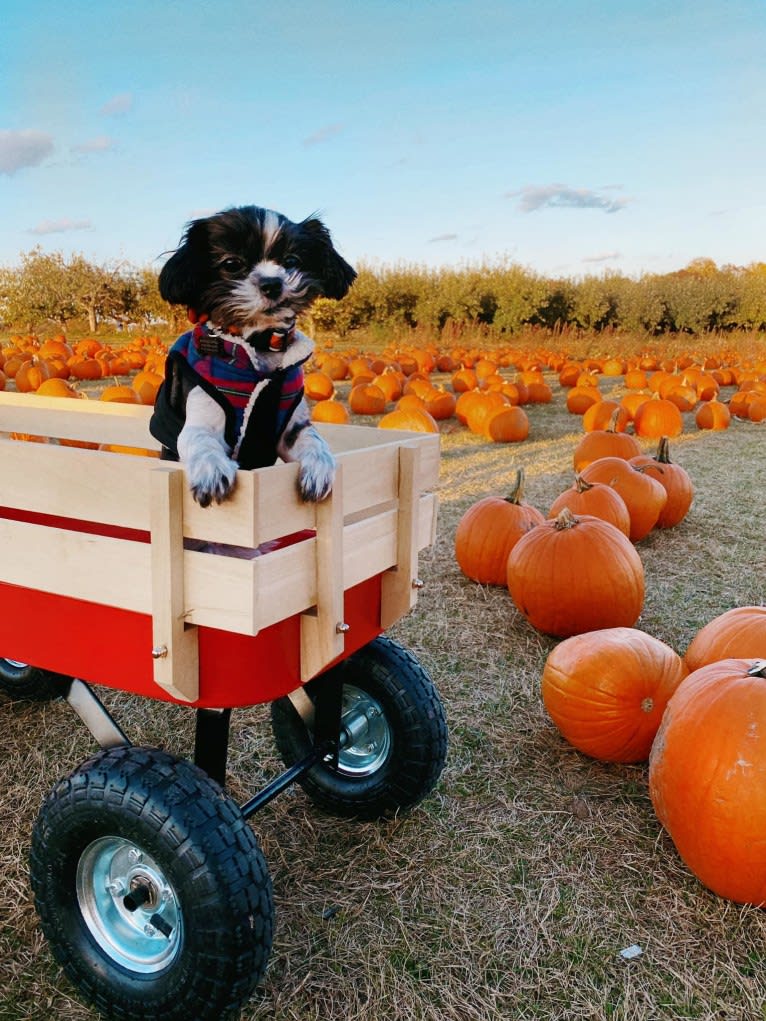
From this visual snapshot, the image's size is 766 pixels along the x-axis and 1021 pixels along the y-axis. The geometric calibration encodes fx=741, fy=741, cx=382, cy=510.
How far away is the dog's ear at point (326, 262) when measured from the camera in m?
1.90

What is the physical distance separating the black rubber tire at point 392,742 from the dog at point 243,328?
753mm

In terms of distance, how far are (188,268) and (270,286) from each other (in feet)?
0.65

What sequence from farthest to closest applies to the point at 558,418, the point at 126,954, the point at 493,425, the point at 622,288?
the point at 622,288 < the point at 558,418 < the point at 493,425 < the point at 126,954

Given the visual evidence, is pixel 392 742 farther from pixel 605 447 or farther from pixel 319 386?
pixel 319 386

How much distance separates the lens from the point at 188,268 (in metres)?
1.73

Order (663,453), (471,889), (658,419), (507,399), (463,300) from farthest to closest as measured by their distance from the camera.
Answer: (463,300) < (507,399) < (658,419) < (663,453) < (471,889)

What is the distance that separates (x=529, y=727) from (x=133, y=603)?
1.83 m

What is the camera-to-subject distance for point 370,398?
9.17 m

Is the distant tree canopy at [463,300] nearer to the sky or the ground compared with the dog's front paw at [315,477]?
nearer to the sky

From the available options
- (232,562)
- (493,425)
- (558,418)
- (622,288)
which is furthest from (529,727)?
(622,288)

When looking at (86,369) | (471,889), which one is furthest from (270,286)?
(86,369)

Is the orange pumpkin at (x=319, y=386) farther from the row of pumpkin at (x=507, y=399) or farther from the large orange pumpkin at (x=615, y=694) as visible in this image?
the large orange pumpkin at (x=615, y=694)

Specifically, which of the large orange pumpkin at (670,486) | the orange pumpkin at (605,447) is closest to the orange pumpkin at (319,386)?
the orange pumpkin at (605,447)

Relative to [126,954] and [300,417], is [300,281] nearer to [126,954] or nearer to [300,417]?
[300,417]
